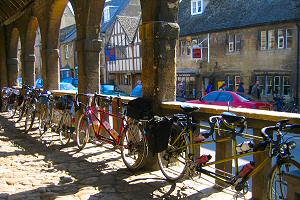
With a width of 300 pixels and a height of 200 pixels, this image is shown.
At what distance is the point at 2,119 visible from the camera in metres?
10.8

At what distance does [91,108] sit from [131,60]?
84.2ft

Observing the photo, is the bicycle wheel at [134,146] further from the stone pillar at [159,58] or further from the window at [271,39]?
the window at [271,39]

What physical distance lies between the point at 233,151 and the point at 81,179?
2.10 metres

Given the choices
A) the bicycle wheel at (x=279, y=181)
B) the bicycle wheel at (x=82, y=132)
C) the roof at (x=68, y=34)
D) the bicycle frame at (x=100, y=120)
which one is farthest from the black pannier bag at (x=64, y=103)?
the roof at (x=68, y=34)

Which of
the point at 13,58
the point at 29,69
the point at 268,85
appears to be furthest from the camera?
the point at 268,85

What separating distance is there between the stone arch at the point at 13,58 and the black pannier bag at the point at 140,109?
9.32 metres

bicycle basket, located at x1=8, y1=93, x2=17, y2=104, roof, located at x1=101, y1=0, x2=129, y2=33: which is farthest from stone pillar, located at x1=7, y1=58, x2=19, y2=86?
roof, located at x1=101, y1=0, x2=129, y2=33

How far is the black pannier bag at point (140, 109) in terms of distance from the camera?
4.87 metres

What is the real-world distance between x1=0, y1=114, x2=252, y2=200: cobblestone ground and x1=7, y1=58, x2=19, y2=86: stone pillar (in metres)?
7.39

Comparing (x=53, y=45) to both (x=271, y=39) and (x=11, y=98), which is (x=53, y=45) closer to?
(x=11, y=98)

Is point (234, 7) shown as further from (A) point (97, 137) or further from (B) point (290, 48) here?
(A) point (97, 137)

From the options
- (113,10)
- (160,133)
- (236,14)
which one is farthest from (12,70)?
(113,10)

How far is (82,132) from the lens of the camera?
6309 millimetres

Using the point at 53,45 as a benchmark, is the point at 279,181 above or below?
below
